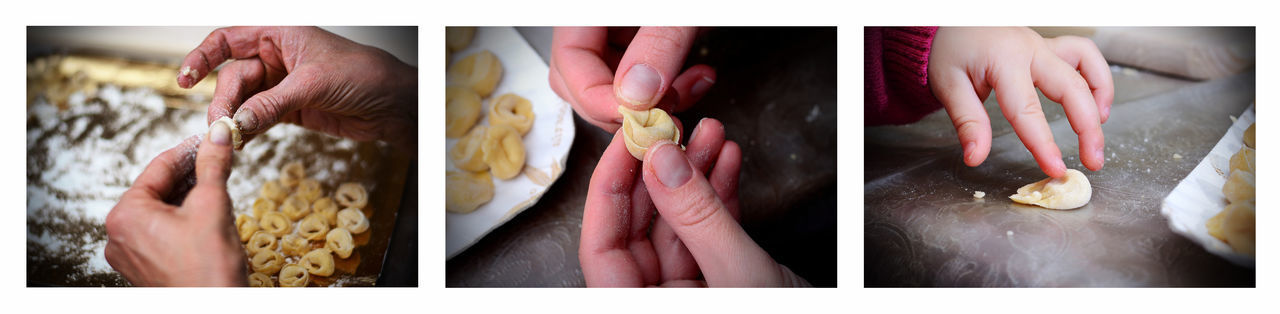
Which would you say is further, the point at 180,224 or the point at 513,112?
the point at 513,112

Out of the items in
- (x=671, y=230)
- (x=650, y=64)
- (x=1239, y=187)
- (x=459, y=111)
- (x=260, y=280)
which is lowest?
(x=260, y=280)

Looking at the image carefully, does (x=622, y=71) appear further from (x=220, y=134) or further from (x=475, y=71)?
(x=220, y=134)

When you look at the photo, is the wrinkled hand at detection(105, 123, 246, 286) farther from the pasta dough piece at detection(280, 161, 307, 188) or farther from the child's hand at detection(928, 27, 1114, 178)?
the child's hand at detection(928, 27, 1114, 178)

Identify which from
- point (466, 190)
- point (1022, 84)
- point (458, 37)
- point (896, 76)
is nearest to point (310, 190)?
point (466, 190)

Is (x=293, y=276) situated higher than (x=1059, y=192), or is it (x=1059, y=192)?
(x=1059, y=192)

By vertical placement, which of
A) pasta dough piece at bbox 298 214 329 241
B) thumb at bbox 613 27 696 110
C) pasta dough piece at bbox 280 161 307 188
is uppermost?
thumb at bbox 613 27 696 110

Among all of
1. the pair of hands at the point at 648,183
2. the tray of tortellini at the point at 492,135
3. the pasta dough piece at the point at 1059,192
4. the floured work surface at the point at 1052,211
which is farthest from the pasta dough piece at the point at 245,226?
the pasta dough piece at the point at 1059,192

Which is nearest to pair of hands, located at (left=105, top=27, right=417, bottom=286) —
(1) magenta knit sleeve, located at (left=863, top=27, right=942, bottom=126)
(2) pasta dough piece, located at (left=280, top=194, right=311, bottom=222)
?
(2) pasta dough piece, located at (left=280, top=194, right=311, bottom=222)

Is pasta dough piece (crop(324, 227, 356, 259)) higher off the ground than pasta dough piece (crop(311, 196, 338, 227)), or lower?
lower
